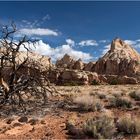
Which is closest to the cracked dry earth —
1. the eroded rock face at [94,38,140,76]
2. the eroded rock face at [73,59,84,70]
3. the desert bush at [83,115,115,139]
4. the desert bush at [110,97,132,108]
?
the desert bush at [83,115,115,139]

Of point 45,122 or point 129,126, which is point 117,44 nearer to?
point 45,122

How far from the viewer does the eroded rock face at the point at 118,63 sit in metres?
96.9

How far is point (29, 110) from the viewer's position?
52.1ft

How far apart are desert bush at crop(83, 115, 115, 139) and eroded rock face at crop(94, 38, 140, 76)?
84.5 m

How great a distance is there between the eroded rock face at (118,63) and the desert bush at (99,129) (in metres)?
84.5

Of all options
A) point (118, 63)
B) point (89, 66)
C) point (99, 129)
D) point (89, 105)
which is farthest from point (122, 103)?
point (89, 66)

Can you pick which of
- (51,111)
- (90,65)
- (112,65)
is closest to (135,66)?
(112,65)

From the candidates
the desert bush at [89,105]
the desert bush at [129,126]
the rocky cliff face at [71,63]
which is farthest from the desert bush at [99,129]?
the rocky cliff face at [71,63]

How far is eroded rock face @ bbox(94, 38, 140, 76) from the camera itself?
318ft

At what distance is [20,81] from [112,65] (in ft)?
283

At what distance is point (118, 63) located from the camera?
329ft

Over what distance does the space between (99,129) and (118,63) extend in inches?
3562

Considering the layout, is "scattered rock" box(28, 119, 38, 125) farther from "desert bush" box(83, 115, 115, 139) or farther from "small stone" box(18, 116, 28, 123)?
"desert bush" box(83, 115, 115, 139)

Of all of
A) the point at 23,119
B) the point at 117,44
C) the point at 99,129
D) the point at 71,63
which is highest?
the point at 117,44
